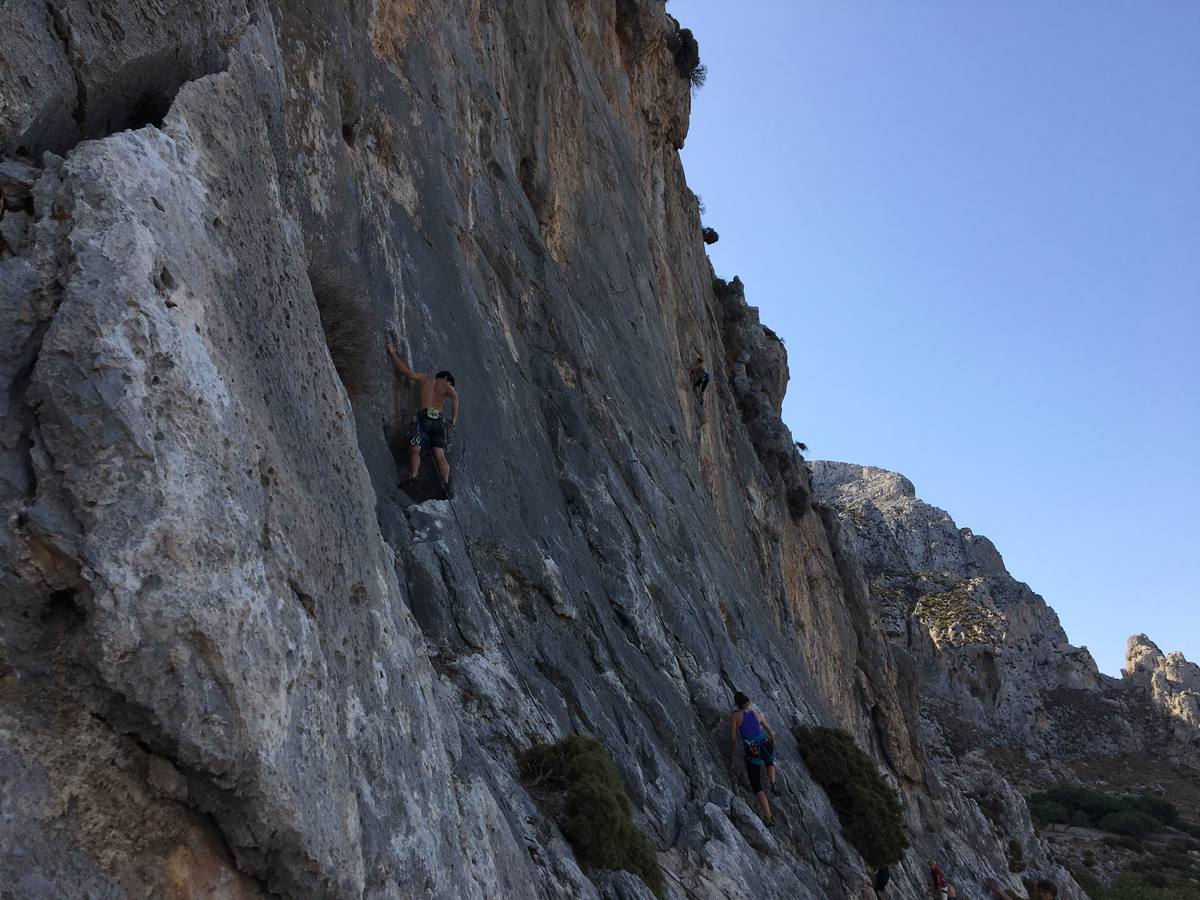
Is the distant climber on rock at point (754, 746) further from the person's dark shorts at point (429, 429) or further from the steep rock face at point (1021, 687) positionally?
the steep rock face at point (1021, 687)

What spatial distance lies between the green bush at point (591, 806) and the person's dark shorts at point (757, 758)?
4.56 m

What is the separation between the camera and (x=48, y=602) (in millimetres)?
2982

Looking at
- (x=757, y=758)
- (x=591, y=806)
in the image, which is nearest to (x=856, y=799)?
(x=757, y=758)

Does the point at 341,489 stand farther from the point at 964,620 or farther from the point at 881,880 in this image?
the point at 964,620

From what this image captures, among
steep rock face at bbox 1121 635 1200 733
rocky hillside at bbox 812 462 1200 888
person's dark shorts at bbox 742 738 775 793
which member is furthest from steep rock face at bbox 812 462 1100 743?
person's dark shorts at bbox 742 738 775 793

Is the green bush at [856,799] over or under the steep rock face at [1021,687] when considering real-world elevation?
under

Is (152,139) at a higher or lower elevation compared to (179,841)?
higher

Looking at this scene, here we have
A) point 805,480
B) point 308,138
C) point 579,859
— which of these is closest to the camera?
point 579,859

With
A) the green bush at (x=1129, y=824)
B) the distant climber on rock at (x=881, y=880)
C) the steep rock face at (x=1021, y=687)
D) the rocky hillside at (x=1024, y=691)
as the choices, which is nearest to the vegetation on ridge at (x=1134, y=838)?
the green bush at (x=1129, y=824)

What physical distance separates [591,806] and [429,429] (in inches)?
161

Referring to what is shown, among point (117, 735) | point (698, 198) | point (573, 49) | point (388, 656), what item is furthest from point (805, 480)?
point (117, 735)

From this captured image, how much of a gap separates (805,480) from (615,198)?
584 inches

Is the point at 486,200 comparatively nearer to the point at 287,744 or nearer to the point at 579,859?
the point at 579,859

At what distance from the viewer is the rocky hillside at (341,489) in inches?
123
